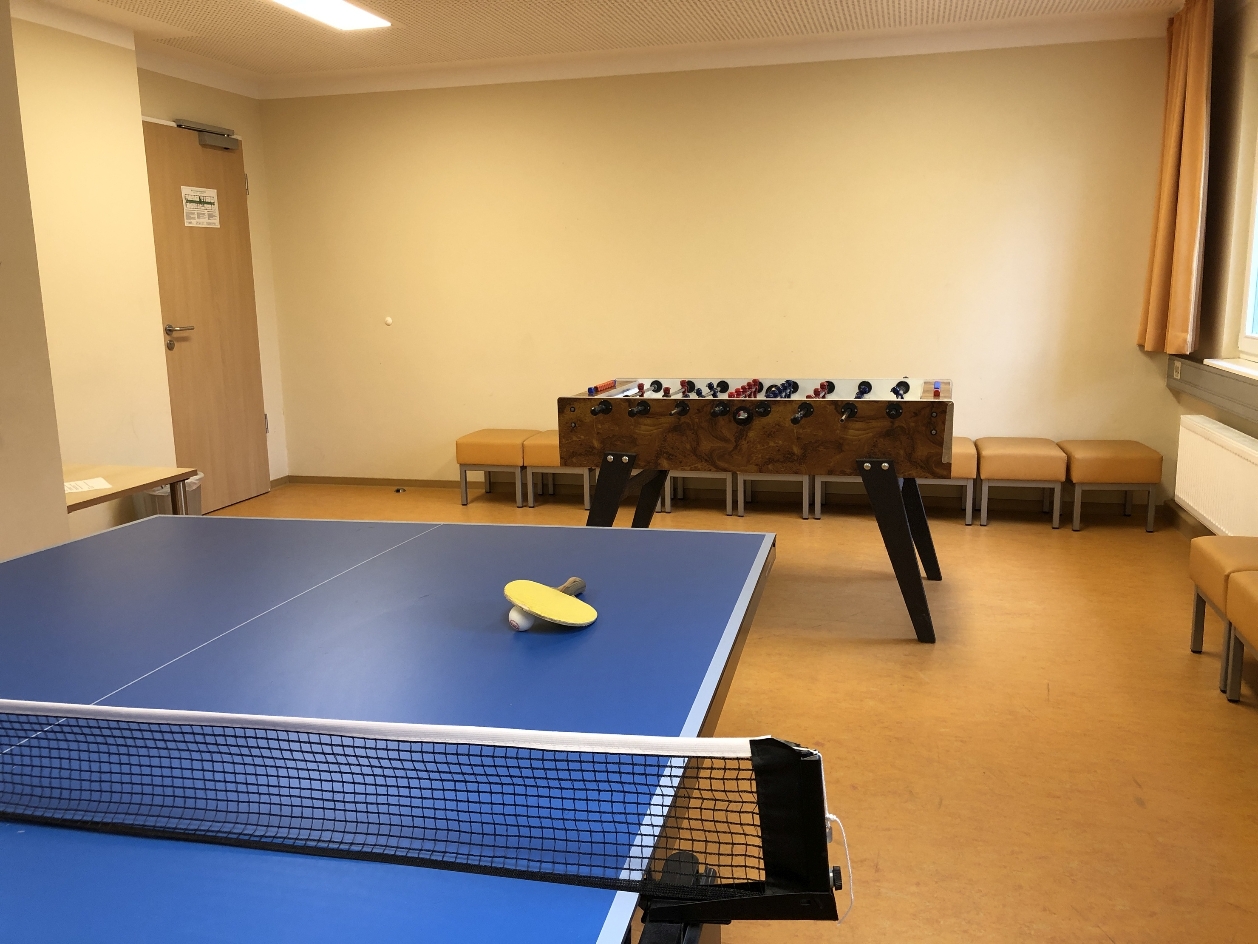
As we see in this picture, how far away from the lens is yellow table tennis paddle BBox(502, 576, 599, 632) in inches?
65.9

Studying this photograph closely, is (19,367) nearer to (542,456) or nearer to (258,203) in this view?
(542,456)

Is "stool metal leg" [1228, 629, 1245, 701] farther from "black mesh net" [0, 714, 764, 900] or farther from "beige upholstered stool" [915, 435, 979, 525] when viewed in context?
"black mesh net" [0, 714, 764, 900]

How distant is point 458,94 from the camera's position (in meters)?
6.24

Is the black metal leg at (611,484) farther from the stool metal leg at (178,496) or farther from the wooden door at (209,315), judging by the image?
the wooden door at (209,315)

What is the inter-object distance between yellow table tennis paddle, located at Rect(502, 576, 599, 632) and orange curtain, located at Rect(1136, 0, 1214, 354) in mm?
4333

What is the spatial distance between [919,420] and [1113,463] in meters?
2.14

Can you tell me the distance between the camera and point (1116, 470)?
5.24m

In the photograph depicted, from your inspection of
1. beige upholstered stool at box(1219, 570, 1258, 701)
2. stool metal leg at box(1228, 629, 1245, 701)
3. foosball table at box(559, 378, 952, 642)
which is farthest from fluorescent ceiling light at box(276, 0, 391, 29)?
stool metal leg at box(1228, 629, 1245, 701)

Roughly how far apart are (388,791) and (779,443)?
2.85m

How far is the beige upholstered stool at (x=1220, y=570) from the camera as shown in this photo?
3041mm

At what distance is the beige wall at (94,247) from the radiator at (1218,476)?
17.3ft

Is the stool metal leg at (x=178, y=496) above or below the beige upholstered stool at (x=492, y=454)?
above

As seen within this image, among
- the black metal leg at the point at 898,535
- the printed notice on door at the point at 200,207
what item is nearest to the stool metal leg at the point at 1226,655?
the black metal leg at the point at 898,535

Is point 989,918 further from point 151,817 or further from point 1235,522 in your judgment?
point 1235,522
